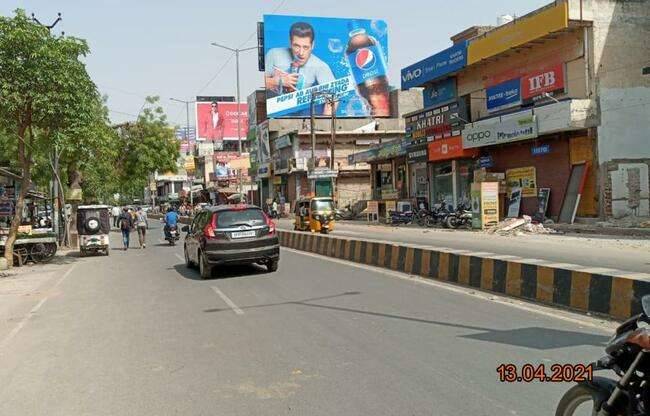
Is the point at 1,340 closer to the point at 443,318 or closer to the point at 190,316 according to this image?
the point at 190,316

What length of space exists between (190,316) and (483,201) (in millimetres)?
18875

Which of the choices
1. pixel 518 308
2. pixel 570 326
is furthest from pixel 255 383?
pixel 518 308

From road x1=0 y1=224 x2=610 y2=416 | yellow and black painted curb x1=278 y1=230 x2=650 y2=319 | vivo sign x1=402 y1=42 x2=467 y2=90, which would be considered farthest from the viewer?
vivo sign x1=402 y1=42 x2=467 y2=90

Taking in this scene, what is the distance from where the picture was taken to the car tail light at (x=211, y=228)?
1384cm

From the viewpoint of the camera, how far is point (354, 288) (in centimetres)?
1132

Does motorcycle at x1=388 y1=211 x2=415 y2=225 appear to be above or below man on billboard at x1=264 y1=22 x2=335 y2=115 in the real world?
below

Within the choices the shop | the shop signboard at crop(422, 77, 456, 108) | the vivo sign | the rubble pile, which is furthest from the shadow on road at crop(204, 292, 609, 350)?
the shop signboard at crop(422, 77, 456, 108)

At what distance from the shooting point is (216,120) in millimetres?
86875

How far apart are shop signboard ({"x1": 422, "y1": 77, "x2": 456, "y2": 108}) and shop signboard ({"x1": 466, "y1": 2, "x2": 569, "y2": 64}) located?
3264 mm

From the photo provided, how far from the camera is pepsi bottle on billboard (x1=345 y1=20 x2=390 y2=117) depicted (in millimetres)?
66238

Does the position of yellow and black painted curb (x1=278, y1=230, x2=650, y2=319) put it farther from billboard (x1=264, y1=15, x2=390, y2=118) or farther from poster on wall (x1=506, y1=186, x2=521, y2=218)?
billboard (x1=264, y1=15, x2=390, y2=118)

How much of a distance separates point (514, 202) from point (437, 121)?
26.8 feet

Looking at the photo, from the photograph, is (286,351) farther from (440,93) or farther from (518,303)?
(440,93)

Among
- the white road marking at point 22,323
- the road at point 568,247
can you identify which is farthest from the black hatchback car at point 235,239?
the road at point 568,247
